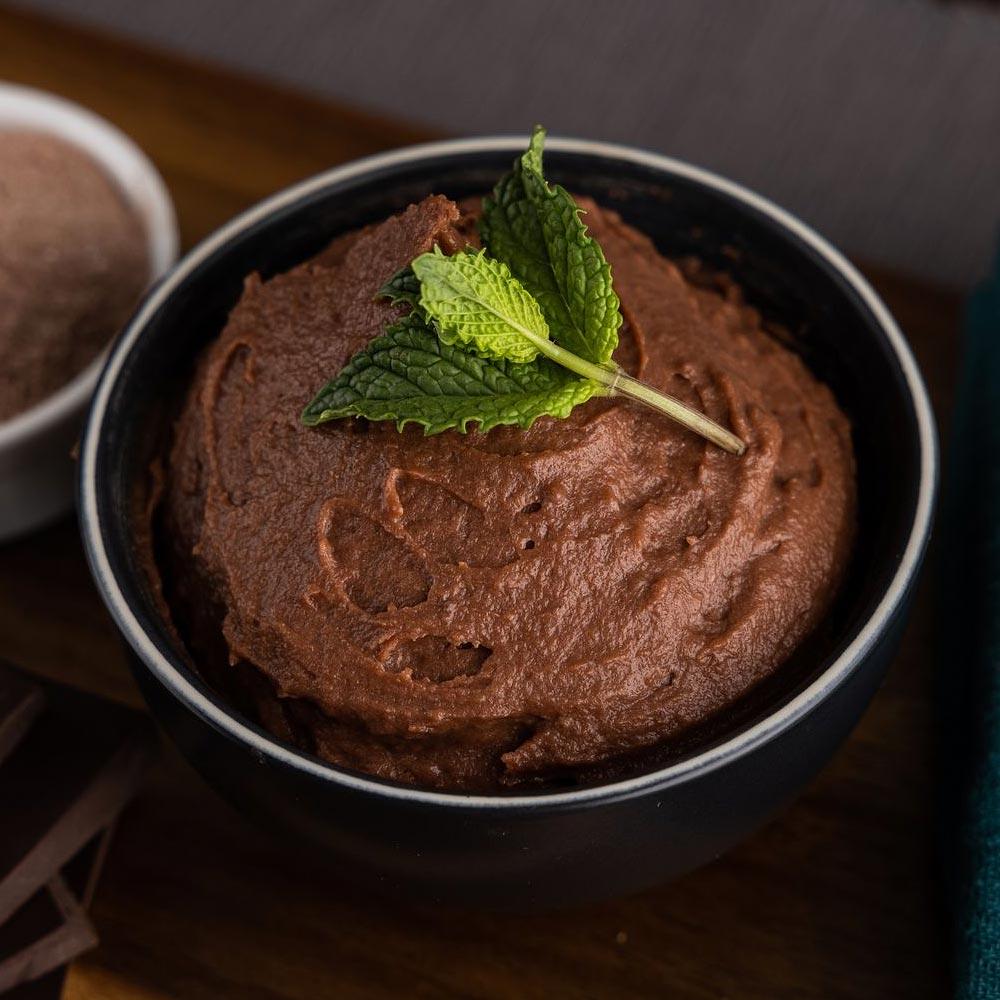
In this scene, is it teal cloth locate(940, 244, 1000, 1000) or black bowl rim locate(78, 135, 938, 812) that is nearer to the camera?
black bowl rim locate(78, 135, 938, 812)

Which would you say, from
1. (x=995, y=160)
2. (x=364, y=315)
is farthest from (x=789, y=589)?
(x=995, y=160)

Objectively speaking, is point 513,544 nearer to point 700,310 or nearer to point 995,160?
point 700,310

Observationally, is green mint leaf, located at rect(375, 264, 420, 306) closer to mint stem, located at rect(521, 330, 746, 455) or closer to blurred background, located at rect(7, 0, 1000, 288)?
mint stem, located at rect(521, 330, 746, 455)

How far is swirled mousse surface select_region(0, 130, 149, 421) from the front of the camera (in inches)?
88.4

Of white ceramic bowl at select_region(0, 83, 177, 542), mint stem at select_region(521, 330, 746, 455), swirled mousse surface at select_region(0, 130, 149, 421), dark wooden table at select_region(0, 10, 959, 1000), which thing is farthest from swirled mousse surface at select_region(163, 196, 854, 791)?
swirled mousse surface at select_region(0, 130, 149, 421)

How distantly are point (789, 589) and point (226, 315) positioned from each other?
86cm

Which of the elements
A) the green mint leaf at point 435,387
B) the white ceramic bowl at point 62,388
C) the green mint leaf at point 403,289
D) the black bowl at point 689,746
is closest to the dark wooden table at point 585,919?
the black bowl at point 689,746

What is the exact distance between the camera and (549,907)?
5.37 feet

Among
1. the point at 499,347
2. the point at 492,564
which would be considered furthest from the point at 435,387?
the point at 492,564

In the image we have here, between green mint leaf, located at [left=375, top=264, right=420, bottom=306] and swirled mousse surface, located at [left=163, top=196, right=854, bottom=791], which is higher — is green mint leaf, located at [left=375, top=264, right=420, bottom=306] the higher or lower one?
the higher one

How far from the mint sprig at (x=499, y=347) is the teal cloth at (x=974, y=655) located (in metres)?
0.53

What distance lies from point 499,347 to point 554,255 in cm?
15

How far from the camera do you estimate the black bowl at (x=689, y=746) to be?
4.80 feet

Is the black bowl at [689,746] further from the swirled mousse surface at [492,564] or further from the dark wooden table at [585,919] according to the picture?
the dark wooden table at [585,919]
